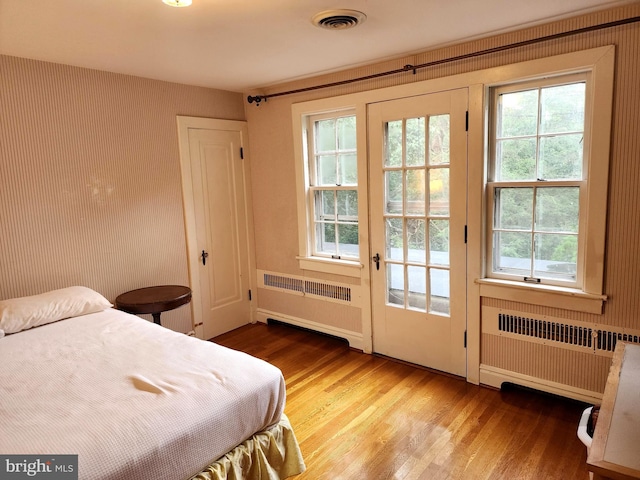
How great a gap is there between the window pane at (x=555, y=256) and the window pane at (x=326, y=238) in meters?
1.68

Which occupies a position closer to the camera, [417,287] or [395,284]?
[417,287]

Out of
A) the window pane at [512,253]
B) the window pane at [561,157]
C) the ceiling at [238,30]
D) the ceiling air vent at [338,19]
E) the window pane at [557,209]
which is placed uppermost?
the ceiling at [238,30]

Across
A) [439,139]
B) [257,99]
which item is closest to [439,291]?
[439,139]

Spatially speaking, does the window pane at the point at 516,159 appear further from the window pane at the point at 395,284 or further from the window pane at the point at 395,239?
the window pane at the point at 395,284

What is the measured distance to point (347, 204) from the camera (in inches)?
145

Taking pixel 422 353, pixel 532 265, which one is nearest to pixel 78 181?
pixel 422 353

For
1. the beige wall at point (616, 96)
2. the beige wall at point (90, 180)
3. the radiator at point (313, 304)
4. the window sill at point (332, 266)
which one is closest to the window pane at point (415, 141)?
the beige wall at point (616, 96)

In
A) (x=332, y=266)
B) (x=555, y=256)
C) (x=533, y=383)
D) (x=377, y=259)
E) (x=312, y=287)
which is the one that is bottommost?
(x=533, y=383)

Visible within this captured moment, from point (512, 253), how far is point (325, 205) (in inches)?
64.5

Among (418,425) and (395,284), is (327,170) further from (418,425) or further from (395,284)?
(418,425)

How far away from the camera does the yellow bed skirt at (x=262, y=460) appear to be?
1.72 m

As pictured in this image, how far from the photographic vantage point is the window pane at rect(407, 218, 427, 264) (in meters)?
3.22

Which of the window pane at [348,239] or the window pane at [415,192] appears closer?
the window pane at [415,192]

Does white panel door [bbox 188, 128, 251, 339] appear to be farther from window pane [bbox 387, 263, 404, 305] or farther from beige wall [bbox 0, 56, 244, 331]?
window pane [bbox 387, 263, 404, 305]
